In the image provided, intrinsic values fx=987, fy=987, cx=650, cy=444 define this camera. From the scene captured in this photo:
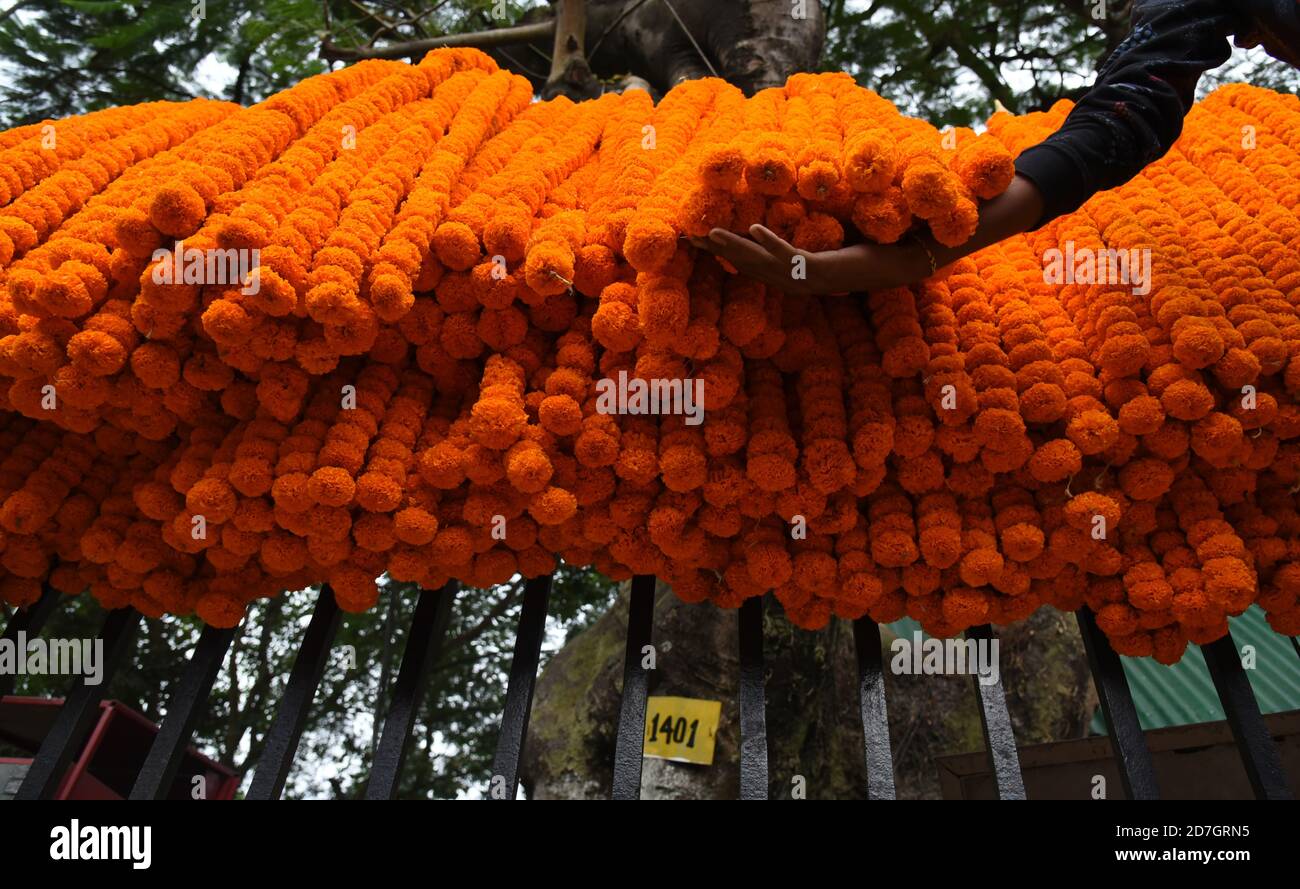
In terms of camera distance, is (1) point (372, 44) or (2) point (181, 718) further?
(1) point (372, 44)

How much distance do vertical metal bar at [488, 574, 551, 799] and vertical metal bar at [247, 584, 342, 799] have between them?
379 mm

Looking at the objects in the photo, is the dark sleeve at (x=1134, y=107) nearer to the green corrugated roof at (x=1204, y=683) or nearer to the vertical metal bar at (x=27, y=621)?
the vertical metal bar at (x=27, y=621)

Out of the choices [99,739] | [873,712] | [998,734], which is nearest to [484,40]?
[99,739]

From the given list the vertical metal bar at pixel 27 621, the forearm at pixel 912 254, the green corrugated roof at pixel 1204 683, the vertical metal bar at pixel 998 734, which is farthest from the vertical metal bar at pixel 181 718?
the green corrugated roof at pixel 1204 683

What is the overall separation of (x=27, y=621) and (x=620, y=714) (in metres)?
1.29

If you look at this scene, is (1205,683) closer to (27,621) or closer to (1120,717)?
(1120,717)

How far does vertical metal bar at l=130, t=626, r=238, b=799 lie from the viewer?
188 centimetres

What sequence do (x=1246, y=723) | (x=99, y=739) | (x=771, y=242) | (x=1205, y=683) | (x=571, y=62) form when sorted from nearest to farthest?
1. (x=771, y=242)
2. (x=1246, y=723)
3. (x=571, y=62)
4. (x=99, y=739)
5. (x=1205, y=683)

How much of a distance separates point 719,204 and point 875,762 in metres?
1.07

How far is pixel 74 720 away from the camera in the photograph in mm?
1998

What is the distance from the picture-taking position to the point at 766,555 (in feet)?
5.81
